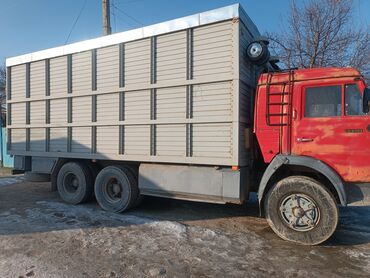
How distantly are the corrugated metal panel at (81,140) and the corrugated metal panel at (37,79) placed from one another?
5.04 feet

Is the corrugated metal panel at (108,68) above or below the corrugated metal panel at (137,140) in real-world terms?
above

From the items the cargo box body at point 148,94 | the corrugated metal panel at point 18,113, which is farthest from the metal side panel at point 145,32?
the corrugated metal panel at point 18,113

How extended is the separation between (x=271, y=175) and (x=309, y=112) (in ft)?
4.02

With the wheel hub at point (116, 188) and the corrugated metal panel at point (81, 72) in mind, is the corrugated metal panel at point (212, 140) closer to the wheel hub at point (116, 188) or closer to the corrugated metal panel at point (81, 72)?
the wheel hub at point (116, 188)

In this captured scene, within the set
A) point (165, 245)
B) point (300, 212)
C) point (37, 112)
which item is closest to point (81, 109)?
point (37, 112)

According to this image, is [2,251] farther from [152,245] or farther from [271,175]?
[271,175]

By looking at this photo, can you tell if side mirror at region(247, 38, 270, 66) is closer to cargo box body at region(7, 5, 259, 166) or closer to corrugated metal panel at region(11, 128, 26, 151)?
cargo box body at region(7, 5, 259, 166)

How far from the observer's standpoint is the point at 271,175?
241 inches

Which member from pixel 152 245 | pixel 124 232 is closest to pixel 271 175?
pixel 152 245

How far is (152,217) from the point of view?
745cm

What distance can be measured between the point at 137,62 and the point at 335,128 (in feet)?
13.4

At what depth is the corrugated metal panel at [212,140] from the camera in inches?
253

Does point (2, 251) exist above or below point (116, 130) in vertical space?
below

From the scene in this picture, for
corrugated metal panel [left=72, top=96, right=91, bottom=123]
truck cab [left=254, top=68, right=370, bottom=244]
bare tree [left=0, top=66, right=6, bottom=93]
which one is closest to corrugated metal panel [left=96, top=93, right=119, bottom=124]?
corrugated metal panel [left=72, top=96, right=91, bottom=123]
